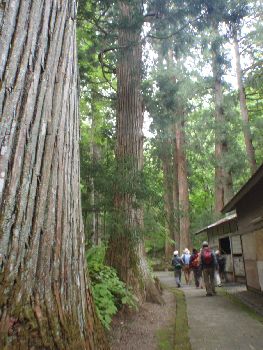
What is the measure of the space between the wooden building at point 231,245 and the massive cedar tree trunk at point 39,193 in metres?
13.2

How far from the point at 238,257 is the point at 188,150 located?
9885 millimetres

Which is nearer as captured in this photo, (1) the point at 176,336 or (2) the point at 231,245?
(1) the point at 176,336

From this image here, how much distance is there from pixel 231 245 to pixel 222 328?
395 inches

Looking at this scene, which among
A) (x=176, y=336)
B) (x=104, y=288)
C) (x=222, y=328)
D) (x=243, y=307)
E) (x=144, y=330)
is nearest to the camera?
(x=104, y=288)

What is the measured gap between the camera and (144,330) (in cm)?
626

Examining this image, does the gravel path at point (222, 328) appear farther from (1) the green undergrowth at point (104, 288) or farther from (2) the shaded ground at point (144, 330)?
(1) the green undergrowth at point (104, 288)

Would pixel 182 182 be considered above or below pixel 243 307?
above

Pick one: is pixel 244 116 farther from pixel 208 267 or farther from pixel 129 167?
pixel 129 167

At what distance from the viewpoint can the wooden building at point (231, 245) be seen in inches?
601

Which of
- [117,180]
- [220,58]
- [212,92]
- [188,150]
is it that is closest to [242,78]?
[212,92]

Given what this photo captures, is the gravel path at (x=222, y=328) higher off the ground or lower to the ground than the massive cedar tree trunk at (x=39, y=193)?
lower

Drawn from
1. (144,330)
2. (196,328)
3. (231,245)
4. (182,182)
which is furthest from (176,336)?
(182,182)

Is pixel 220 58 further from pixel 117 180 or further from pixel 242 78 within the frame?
pixel 242 78

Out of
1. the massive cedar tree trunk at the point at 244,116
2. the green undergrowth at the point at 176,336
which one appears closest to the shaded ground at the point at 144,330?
the green undergrowth at the point at 176,336
